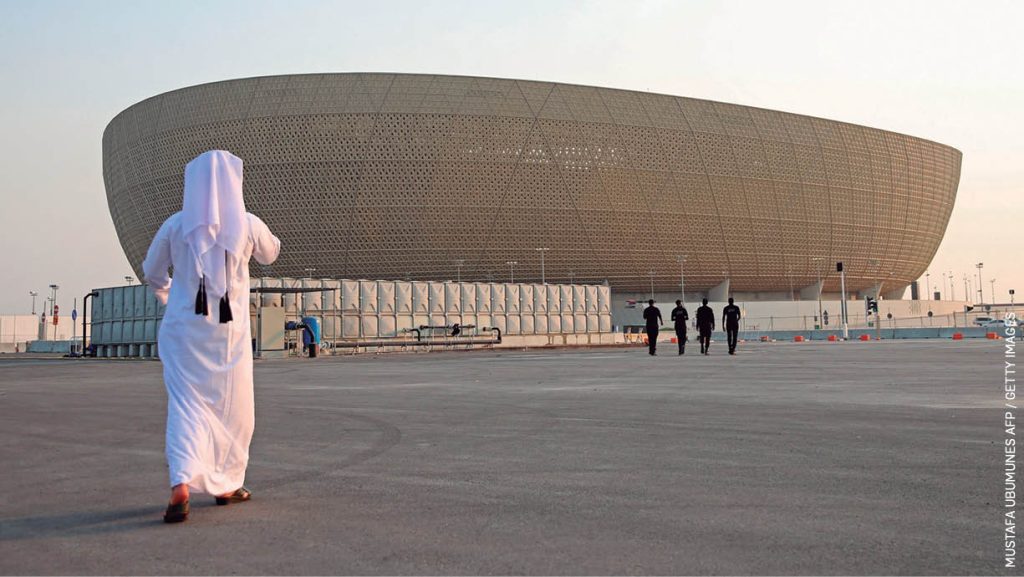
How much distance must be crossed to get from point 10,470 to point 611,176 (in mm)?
67232

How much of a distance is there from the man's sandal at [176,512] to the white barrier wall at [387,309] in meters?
26.5

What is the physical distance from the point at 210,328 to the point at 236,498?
769mm

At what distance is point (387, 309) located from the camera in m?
37.0

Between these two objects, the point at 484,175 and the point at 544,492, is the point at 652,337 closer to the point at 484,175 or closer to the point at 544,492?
the point at 544,492

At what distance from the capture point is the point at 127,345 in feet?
111

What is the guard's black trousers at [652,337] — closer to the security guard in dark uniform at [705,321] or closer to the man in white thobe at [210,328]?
the security guard in dark uniform at [705,321]

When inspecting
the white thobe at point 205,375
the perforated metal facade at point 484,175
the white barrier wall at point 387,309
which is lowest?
the white thobe at point 205,375

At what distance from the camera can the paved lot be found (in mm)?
2779

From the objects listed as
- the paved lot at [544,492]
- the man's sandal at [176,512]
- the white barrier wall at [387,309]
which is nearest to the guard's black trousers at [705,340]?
the paved lot at [544,492]

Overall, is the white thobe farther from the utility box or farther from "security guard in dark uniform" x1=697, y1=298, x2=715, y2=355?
the utility box

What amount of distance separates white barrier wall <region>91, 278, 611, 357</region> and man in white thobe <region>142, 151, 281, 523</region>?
25915mm

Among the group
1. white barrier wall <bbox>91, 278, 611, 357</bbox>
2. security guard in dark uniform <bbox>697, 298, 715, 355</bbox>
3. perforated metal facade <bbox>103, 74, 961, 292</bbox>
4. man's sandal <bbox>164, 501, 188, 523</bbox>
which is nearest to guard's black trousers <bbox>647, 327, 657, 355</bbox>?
security guard in dark uniform <bbox>697, 298, 715, 355</bbox>

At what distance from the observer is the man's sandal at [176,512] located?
11.4ft

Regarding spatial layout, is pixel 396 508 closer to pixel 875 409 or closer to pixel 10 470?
pixel 10 470
